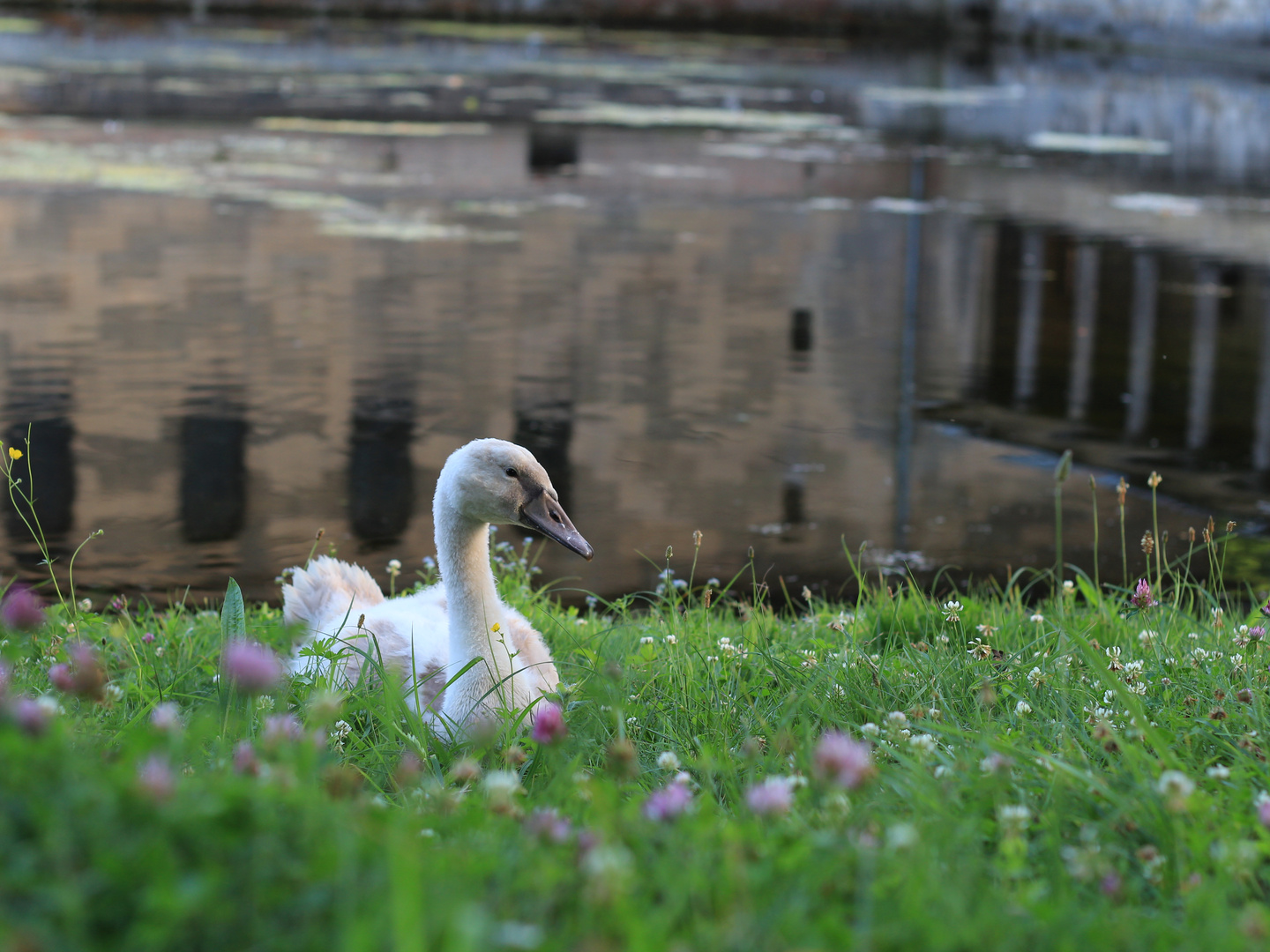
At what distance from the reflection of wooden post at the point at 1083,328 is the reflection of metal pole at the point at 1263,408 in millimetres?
1000

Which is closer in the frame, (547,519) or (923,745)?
(923,745)

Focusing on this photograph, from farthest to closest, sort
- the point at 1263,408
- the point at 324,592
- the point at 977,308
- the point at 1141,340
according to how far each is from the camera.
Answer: the point at 977,308, the point at 1141,340, the point at 1263,408, the point at 324,592

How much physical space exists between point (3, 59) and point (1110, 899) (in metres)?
29.0

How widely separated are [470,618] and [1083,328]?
8175 millimetres

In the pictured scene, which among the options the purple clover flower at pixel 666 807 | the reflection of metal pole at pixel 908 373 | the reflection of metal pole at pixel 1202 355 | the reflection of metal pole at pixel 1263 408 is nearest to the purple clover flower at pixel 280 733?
the purple clover flower at pixel 666 807

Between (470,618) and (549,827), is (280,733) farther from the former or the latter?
(470,618)

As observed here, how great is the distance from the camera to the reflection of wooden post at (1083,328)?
8.73 metres

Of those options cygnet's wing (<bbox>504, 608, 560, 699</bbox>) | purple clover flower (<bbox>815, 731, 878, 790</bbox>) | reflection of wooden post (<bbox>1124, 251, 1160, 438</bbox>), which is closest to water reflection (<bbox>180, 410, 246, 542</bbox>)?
cygnet's wing (<bbox>504, 608, 560, 699</bbox>)

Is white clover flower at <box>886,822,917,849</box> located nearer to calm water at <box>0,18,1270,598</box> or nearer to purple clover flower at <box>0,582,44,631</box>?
purple clover flower at <box>0,582,44,631</box>

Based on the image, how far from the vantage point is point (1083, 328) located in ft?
35.1

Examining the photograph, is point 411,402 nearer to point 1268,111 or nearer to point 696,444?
point 696,444

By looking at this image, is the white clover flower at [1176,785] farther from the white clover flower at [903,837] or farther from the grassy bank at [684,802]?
the white clover flower at [903,837]

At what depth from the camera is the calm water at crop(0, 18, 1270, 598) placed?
6520 millimetres

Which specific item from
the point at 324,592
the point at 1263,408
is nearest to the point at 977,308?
the point at 1263,408
